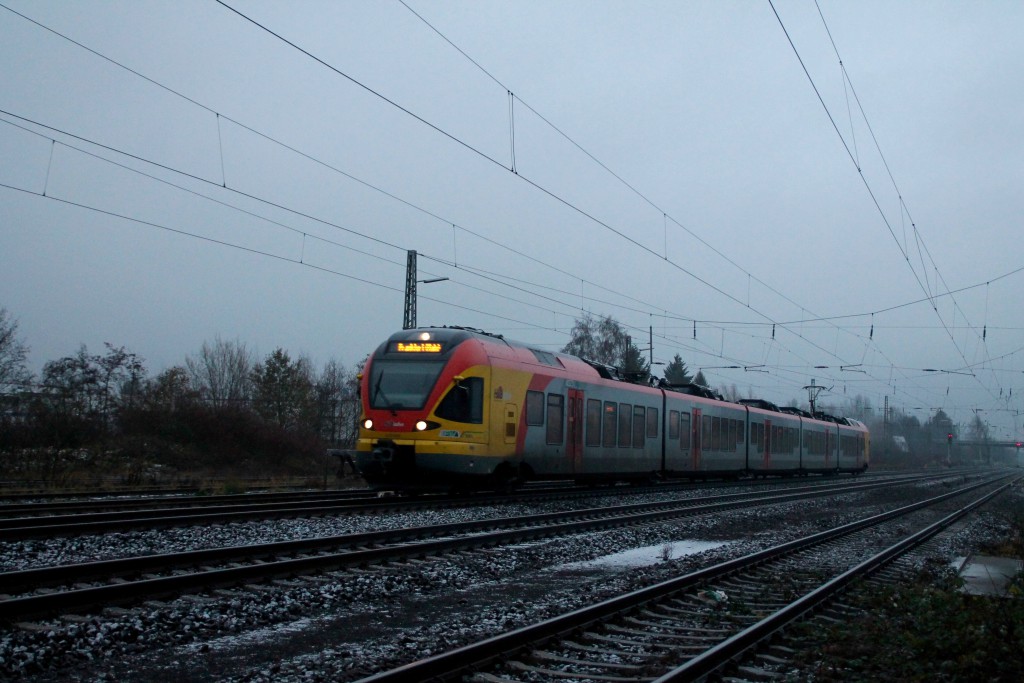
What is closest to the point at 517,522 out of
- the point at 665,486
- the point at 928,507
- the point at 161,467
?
the point at 665,486

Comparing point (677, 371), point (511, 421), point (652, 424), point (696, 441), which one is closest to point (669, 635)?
point (511, 421)

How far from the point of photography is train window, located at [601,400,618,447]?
23.3 metres

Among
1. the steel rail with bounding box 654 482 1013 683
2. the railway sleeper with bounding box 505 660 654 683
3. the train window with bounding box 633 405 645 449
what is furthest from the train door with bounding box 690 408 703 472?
the railway sleeper with bounding box 505 660 654 683

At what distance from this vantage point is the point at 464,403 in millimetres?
17750

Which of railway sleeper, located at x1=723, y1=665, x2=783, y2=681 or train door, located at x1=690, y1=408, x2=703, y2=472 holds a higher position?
train door, located at x1=690, y1=408, x2=703, y2=472

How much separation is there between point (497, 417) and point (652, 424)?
912cm

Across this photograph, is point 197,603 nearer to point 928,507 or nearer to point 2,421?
point 2,421

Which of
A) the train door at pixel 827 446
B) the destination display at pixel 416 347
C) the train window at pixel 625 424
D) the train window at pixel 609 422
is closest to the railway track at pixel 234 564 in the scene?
the destination display at pixel 416 347

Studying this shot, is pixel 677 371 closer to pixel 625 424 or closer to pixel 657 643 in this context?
pixel 625 424

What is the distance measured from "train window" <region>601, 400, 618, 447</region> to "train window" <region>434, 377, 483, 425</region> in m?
6.23

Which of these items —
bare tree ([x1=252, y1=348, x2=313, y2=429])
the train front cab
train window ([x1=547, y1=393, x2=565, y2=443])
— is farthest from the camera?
bare tree ([x1=252, y1=348, x2=313, y2=429])

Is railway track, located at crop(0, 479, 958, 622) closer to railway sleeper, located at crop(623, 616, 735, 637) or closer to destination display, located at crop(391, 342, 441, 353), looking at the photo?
railway sleeper, located at crop(623, 616, 735, 637)

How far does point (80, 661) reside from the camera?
6.14 m

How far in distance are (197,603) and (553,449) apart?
13.4m
